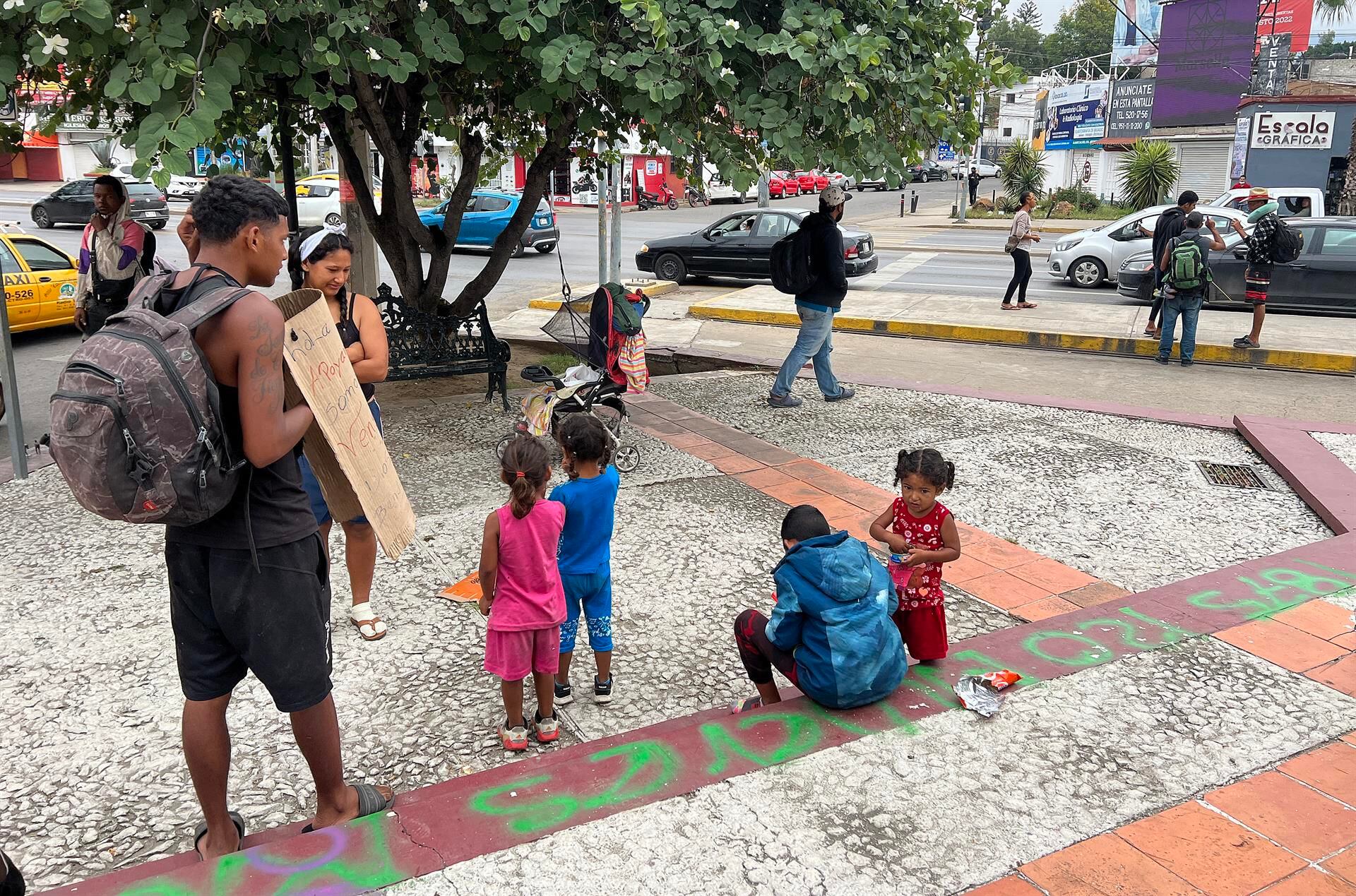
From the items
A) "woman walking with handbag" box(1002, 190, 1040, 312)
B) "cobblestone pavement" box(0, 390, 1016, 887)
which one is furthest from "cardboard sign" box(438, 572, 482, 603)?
"woman walking with handbag" box(1002, 190, 1040, 312)

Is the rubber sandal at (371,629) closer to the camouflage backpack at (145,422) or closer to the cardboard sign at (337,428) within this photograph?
the cardboard sign at (337,428)

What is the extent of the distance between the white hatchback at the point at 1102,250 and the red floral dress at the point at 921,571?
15.2 m

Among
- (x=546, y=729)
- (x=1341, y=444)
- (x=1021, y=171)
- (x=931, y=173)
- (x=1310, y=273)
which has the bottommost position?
(x=546, y=729)

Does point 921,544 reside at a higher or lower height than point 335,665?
higher

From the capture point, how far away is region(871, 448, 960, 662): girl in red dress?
380 cm

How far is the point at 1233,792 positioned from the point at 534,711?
238 cm

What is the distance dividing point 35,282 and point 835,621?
1187 cm

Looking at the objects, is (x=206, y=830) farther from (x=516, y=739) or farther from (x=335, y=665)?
(x=335, y=665)

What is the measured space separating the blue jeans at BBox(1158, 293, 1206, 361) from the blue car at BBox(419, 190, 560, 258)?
14.6 metres

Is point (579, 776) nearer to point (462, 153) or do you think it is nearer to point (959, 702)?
point (959, 702)

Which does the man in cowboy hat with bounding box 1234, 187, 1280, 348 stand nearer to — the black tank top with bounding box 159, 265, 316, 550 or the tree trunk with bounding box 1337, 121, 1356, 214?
the black tank top with bounding box 159, 265, 316, 550

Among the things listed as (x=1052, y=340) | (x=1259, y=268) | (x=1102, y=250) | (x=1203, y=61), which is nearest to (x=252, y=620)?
(x=1259, y=268)

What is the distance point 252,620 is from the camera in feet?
8.63

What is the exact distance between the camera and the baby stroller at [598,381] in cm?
698
